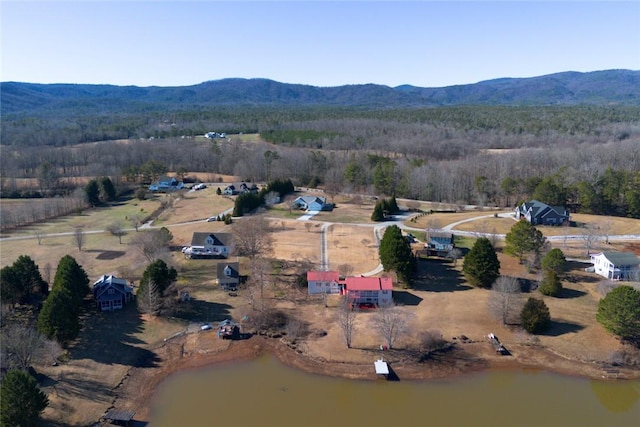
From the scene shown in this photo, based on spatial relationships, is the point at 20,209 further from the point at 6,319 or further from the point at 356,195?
the point at 356,195

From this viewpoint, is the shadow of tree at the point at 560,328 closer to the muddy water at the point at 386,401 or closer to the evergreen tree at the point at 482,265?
the muddy water at the point at 386,401

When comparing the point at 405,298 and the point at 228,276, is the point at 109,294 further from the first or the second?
the point at 405,298

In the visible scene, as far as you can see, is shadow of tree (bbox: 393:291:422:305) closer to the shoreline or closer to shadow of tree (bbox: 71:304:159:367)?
the shoreline

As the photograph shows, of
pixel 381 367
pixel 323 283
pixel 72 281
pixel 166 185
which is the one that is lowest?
pixel 381 367

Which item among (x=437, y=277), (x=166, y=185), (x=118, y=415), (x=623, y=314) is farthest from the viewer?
(x=166, y=185)

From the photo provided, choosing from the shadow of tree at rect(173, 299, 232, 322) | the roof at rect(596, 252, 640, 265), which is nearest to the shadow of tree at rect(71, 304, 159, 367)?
the shadow of tree at rect(173, 299, 232, 322)

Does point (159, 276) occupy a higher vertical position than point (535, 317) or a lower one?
higher

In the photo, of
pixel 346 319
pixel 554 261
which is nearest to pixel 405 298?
pixel 346 319
